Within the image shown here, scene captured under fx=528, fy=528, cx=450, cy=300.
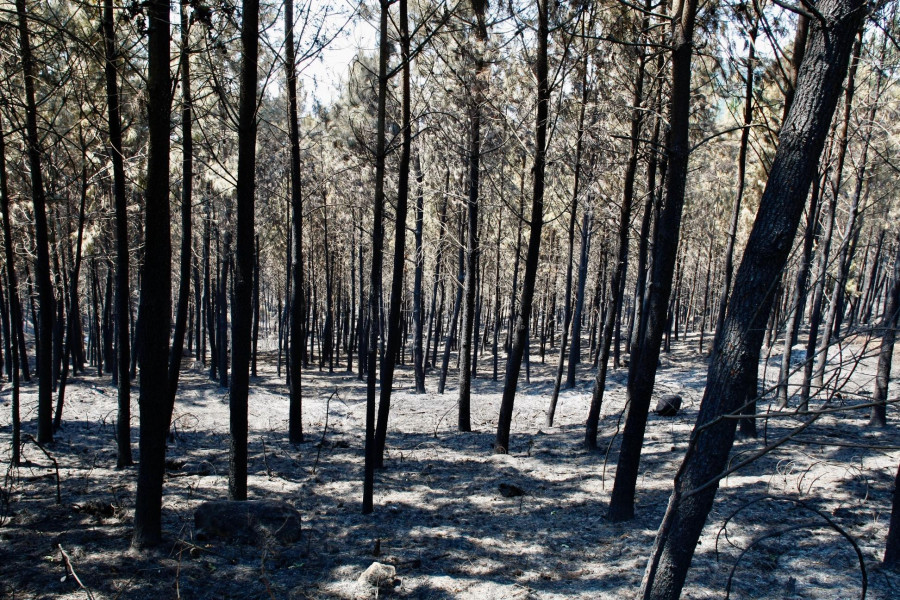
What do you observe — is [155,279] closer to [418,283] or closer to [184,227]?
[184,227]

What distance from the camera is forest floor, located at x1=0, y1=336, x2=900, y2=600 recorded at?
16.7ft

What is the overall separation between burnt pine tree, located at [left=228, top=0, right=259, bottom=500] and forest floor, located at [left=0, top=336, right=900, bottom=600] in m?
1.28

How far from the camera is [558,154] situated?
41.0 ft

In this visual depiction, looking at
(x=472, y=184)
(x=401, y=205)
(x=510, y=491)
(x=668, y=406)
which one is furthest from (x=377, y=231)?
(x=668, y=406)

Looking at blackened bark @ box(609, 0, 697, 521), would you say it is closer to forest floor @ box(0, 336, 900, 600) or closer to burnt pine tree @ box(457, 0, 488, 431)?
forest floor @ box(0, 336, 900, 600)

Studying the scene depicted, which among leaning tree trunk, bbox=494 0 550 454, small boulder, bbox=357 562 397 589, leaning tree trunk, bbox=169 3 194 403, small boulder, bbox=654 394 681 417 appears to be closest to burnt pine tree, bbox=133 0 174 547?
small boulder, bbox=357 562 397 589

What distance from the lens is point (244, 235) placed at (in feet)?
20.7

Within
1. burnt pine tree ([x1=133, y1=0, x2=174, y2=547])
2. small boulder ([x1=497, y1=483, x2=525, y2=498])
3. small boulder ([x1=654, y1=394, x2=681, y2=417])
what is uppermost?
burnt pine tree ([x1=133, y1=0, x2=174, y2=547])

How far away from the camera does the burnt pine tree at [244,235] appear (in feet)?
19.6

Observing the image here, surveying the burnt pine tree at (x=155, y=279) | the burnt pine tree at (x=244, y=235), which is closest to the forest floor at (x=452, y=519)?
the burnt pine tree at (x=155, y=279)

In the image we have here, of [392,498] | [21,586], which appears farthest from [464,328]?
[21,586]

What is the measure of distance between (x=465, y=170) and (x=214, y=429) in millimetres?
9188

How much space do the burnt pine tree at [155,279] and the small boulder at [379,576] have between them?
2.30 metres

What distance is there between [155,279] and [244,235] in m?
1.37
